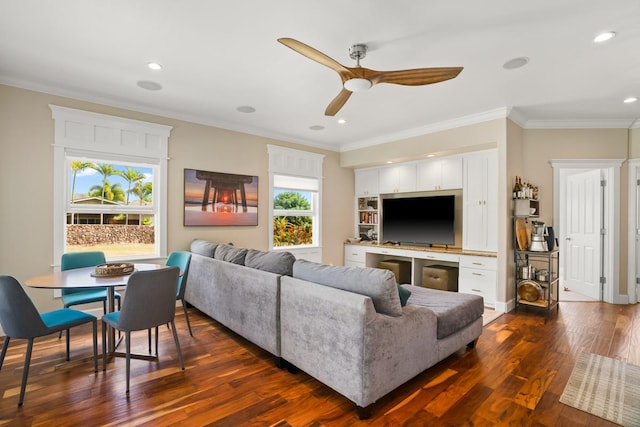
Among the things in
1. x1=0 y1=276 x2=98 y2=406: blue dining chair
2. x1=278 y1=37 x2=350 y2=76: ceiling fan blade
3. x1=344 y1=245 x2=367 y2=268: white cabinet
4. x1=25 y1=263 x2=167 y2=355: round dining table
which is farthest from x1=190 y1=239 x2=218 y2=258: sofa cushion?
x1=344 y1=245 x2=367 y2=268: white cabinet

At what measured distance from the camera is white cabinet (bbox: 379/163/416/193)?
555 centimetres

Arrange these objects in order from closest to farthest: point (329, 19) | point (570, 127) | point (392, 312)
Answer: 1. point (392, 312)
2. point (329, 19)
3. point (570, 127)

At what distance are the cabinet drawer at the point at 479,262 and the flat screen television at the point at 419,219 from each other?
0.50 m

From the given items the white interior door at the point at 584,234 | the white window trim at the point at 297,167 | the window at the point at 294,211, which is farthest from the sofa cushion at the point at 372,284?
the white interior door at the point at 584,234

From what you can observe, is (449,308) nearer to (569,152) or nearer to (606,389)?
(606,389)

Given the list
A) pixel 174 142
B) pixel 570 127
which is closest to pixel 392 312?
pixel 174 142

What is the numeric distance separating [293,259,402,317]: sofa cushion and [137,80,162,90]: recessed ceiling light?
2.82 meters

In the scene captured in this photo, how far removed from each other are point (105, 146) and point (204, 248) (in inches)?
67.6

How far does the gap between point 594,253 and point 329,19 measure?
535cm

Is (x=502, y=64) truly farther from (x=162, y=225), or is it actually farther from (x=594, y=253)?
(x=162, y=225)

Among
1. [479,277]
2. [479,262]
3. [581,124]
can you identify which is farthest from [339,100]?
[581,124]

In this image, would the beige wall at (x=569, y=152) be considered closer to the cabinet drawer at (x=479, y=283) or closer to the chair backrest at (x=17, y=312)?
the cabinet drawer at (x=479, y=283)

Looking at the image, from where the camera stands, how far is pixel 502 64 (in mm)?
2910

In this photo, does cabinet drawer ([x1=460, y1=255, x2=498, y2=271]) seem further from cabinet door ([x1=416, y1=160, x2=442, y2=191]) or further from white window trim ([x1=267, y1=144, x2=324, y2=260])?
white window trim ([x1=267, y1=144, x2=324, y2=260])
